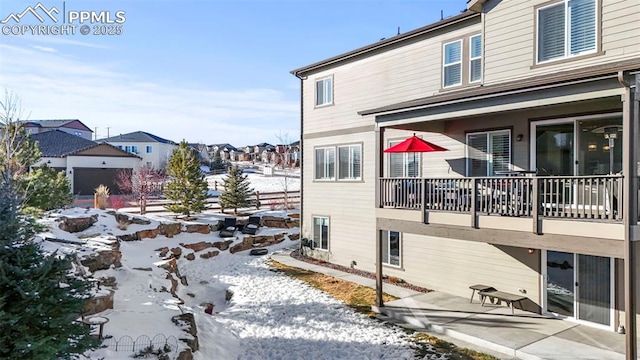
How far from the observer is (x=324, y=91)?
15914 mm

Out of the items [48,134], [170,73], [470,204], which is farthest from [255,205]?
[48,134]

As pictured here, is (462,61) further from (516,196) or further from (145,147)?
(145,147)

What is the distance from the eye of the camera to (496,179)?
8.22 metres

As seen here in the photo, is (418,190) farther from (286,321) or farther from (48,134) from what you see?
(48,134)

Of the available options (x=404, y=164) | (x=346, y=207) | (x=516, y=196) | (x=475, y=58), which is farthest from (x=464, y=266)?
(x=475, y=58)

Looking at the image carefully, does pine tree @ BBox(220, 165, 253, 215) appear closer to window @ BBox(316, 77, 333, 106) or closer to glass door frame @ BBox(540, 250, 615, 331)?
window @ BBox(316, 77, 333, 106)

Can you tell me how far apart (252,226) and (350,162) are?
8125 mm

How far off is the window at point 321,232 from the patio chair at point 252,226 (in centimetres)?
492

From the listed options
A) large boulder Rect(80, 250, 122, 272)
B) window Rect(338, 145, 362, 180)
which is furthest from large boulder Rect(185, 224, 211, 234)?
window Rect(338, 145, 362, 180)

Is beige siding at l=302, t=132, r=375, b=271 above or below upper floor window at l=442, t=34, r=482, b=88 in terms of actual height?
below

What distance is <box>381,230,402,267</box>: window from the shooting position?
516 inches

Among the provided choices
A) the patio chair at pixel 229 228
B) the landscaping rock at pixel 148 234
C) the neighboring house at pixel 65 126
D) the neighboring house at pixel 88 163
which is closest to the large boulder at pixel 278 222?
the patio chair at pixel 229 228

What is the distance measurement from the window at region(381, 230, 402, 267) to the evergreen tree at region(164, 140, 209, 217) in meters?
11.4

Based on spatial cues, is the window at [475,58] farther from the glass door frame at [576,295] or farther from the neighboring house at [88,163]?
the neighboring house at [88,163]
